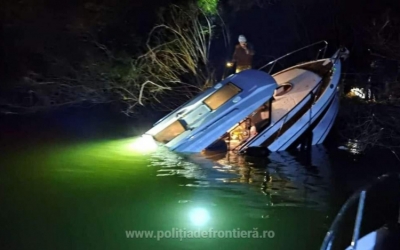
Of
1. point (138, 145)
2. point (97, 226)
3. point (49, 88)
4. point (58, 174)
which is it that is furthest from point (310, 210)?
point (49, 88)

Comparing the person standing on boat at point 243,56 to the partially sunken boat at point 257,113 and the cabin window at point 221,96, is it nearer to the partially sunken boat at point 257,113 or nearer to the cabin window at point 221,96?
the partially sunken boat at point 257,113

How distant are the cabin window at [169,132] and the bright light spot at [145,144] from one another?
15cm

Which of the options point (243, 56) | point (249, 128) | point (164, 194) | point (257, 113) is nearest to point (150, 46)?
point (243, 56)

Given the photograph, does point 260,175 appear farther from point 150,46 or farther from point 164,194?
point 150,46

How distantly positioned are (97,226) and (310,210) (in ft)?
10.2

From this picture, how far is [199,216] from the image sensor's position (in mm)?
9109

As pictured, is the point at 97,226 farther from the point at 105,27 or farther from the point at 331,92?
the point at 105,27

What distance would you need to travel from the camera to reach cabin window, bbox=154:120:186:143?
1359cm

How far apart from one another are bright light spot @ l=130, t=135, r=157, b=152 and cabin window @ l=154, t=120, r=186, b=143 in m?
0.15

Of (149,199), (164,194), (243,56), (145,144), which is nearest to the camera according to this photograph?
(149,199)

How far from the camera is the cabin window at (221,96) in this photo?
13284 millimetres

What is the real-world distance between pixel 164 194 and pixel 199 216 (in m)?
1.27

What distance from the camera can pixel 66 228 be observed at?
8477 mm

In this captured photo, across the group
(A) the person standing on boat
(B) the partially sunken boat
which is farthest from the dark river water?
(A) the person standing on boat
